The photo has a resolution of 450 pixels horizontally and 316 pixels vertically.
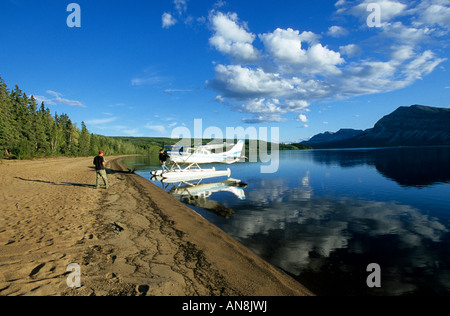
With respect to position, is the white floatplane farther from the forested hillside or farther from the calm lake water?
the forested hillside

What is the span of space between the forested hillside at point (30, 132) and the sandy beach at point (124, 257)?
46357mm

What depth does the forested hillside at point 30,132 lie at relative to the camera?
4378cm

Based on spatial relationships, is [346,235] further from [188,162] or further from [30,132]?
[30,132]

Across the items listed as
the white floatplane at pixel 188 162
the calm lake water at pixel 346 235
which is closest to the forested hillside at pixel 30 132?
the white floatplane at pixel 188 162

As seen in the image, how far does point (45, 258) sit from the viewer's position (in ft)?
15.6

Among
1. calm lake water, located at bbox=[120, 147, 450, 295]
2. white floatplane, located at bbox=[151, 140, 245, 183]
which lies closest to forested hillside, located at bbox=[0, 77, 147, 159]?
white floatplane, located at bbox=[151, 140, 245, 183]

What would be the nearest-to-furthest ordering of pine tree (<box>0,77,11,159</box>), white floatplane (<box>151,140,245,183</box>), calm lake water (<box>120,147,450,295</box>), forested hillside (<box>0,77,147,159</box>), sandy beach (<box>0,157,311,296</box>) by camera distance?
1. sandy beach (<box>0,157,311,296</box>)
2. calm lake water (<box>120,147,450,295</box>)
3. white floatplane (<box>151,140,245,183</box>)
4. pine tree (<box>0,77,11,159</box>)
5. forested hillside (<box>0,77,147,159</box>)

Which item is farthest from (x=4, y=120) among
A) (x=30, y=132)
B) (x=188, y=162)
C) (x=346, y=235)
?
(x=346, y=235)

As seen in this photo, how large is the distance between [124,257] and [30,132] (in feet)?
216

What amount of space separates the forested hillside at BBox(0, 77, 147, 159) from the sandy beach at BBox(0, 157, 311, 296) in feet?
152

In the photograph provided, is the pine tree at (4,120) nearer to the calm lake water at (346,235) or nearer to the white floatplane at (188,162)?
the white floatplane at (188,162)

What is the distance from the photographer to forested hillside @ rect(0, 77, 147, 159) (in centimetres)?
4378

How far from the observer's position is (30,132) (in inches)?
1997
